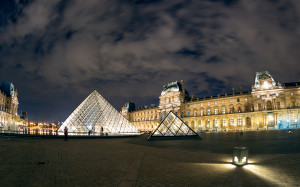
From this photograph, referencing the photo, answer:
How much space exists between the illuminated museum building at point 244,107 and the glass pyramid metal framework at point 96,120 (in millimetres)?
35179

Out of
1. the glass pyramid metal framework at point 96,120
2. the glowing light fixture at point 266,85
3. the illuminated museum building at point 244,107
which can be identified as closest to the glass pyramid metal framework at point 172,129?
the glass pyramid metal framework at point 96,120

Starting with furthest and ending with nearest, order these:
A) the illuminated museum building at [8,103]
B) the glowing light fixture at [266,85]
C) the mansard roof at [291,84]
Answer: the illuminated museum building at [8,103] < the glowing light fixture at [266,85] < the mansard roof at [291,84]

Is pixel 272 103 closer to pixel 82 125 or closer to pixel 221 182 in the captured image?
pixel 82 125

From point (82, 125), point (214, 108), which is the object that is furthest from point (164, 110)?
point (82, 125)

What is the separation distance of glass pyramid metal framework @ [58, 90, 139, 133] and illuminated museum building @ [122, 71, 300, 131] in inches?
1385

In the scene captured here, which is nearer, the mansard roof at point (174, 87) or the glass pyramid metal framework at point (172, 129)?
the glass pyramid metal framework at point (172, 129)

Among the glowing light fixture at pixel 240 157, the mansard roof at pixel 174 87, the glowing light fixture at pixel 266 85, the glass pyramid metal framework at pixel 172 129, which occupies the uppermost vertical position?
the mansard roof at pixel 174 87

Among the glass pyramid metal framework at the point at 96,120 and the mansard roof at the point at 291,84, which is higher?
the mansard roof at the point at 291,84

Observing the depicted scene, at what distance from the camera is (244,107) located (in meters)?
55.0

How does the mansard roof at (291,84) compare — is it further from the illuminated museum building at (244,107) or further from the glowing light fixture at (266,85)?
the glowing light fixture at (266,85)

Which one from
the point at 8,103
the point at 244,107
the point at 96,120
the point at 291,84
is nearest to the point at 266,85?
the point at 291,84

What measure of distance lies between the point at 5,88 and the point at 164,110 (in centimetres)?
6146

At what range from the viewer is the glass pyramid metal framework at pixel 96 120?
2842cm

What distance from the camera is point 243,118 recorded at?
5253 cm
